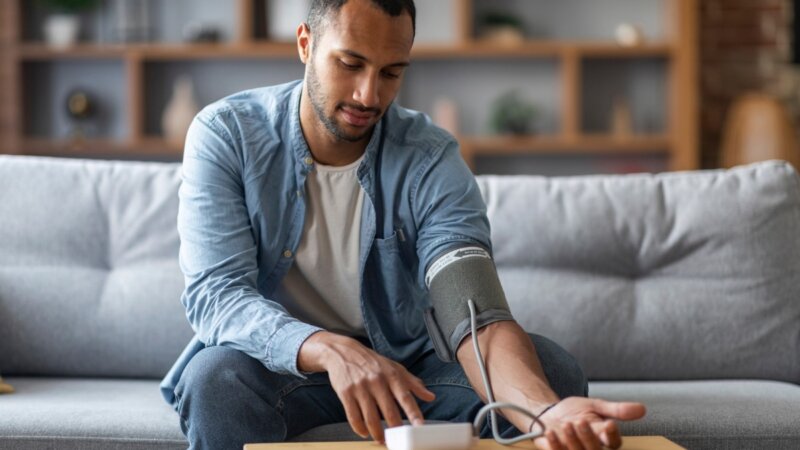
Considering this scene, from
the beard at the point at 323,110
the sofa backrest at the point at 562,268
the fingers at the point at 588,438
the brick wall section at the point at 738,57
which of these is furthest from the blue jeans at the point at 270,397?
the brick wall section at the point at 738,57

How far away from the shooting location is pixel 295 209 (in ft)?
6.17

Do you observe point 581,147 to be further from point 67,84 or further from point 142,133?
point 67,84

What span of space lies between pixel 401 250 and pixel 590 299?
20.8 inches

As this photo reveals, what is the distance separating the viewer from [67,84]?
4980 millimetres

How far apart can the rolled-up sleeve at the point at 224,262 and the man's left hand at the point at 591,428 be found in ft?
1.34

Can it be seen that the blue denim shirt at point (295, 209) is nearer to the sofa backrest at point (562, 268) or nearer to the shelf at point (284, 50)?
the sofa backrest at point (562, 268)

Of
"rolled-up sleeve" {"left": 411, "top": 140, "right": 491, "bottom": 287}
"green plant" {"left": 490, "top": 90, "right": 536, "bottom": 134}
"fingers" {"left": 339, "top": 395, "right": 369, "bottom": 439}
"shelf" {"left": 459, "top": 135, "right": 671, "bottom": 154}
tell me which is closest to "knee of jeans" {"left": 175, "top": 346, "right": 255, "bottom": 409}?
"fingers" {"left": 339, "top": 395, "right": 369, "bottom": 439}

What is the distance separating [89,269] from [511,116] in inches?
110

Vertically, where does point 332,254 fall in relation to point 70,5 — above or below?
below

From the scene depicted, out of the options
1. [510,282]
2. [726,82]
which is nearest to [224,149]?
[510,282]

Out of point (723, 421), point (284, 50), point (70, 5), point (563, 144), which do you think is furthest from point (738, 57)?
point (723, 421)

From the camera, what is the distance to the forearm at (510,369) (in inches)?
57.5

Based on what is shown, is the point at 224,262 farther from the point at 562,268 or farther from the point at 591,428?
the point at 562,268

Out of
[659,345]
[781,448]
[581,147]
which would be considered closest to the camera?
[781,448]
